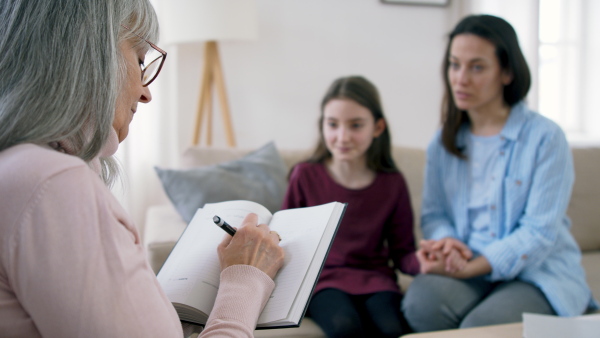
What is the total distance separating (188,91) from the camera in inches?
118

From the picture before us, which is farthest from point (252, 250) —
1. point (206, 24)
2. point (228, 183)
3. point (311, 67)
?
point (311, 67)

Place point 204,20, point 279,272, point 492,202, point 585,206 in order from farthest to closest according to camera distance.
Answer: point 204,20, point 585,206, point 492,202, point 279,272

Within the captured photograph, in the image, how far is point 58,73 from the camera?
69 cm

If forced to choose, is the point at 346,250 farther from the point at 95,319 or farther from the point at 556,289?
the point at 95,319

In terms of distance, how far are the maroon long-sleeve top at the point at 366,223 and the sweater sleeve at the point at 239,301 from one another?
827 millimetres

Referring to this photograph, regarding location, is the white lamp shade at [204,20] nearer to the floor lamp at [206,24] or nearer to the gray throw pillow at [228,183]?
the floor lamp at [206,24]

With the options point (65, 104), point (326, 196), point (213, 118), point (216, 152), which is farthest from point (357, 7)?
point (65, 104)

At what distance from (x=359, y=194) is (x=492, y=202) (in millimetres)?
419

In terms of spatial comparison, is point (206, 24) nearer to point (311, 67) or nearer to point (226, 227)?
point (311, 67)

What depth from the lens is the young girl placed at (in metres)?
1.70

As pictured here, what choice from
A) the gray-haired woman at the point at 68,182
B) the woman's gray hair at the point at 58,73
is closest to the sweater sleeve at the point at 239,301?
the gray-haired woman at the point at 68,182

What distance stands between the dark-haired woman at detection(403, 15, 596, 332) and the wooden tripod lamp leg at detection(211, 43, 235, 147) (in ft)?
4.19

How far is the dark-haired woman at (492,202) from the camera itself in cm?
152

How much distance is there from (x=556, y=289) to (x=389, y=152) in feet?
2.33
